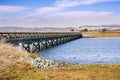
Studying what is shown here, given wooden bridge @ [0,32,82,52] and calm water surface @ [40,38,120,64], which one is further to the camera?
wooden bridge @ [0,32,82,52]

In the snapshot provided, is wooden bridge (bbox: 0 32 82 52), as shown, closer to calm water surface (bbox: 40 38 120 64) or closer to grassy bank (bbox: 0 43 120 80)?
calm water surface (bbox: 40 38 120 64)

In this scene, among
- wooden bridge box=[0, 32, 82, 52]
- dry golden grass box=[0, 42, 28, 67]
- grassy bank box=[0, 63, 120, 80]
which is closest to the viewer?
grassy bank box=[0, 63, 120, 80]

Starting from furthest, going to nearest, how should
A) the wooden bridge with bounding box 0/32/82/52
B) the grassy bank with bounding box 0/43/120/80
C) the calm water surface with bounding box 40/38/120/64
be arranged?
1. the wooden bridge with bounding box 0/32/82/52
2. the calm water surface with bounding box 40/38/120/64
3. the grassy bank with bounding box 0/43/120/80

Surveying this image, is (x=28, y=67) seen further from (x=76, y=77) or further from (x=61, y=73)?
(x=76, y=77)

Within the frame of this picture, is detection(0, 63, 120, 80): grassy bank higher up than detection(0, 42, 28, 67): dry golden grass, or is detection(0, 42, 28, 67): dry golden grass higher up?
detection(0, 42, 28, 67): dry golden grass

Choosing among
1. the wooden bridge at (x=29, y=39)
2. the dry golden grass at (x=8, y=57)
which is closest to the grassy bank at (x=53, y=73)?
the dry golden grass at (x=8, y=57)

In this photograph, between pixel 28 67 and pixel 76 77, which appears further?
pixel 28 67

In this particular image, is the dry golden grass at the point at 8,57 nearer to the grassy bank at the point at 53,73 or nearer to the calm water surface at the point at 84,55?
the grassy bank at the point at 53,73

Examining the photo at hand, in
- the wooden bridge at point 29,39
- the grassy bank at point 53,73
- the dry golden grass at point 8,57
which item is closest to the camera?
the grassy bank at point 53,73

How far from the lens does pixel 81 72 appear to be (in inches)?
850

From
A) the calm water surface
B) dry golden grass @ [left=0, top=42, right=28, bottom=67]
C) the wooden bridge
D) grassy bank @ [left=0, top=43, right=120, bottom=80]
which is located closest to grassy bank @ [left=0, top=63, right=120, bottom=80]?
grassy bank @ [left=0, top=43, right=120, bottom=80]

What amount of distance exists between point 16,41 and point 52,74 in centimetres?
2286

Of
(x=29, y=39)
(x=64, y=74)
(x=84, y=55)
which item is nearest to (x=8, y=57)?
(x=64, y=74)

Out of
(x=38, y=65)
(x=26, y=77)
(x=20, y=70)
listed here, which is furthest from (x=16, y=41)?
(x=26, y=77)
